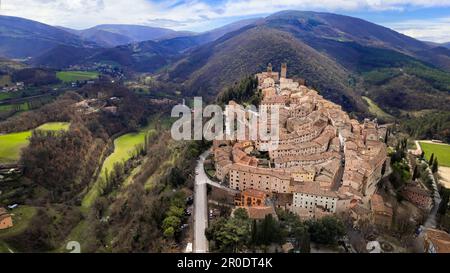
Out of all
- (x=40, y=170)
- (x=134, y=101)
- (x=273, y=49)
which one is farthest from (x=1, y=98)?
(x=273, y=49)

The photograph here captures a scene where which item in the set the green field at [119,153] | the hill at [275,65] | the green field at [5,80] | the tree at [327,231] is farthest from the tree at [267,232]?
the green field at [5,80]

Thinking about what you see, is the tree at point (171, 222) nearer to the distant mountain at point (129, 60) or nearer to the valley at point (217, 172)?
the valley at point (217, 172)

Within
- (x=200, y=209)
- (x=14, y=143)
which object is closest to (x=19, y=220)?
(x=14, y=143)

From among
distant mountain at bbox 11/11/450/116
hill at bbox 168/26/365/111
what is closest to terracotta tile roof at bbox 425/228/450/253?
distant mountain at bbox 11/11/450/116

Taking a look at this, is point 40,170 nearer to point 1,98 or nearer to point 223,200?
point 223,200

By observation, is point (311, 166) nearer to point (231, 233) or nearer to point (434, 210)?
point (231, 233)

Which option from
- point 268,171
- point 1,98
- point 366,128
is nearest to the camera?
point 268,171
